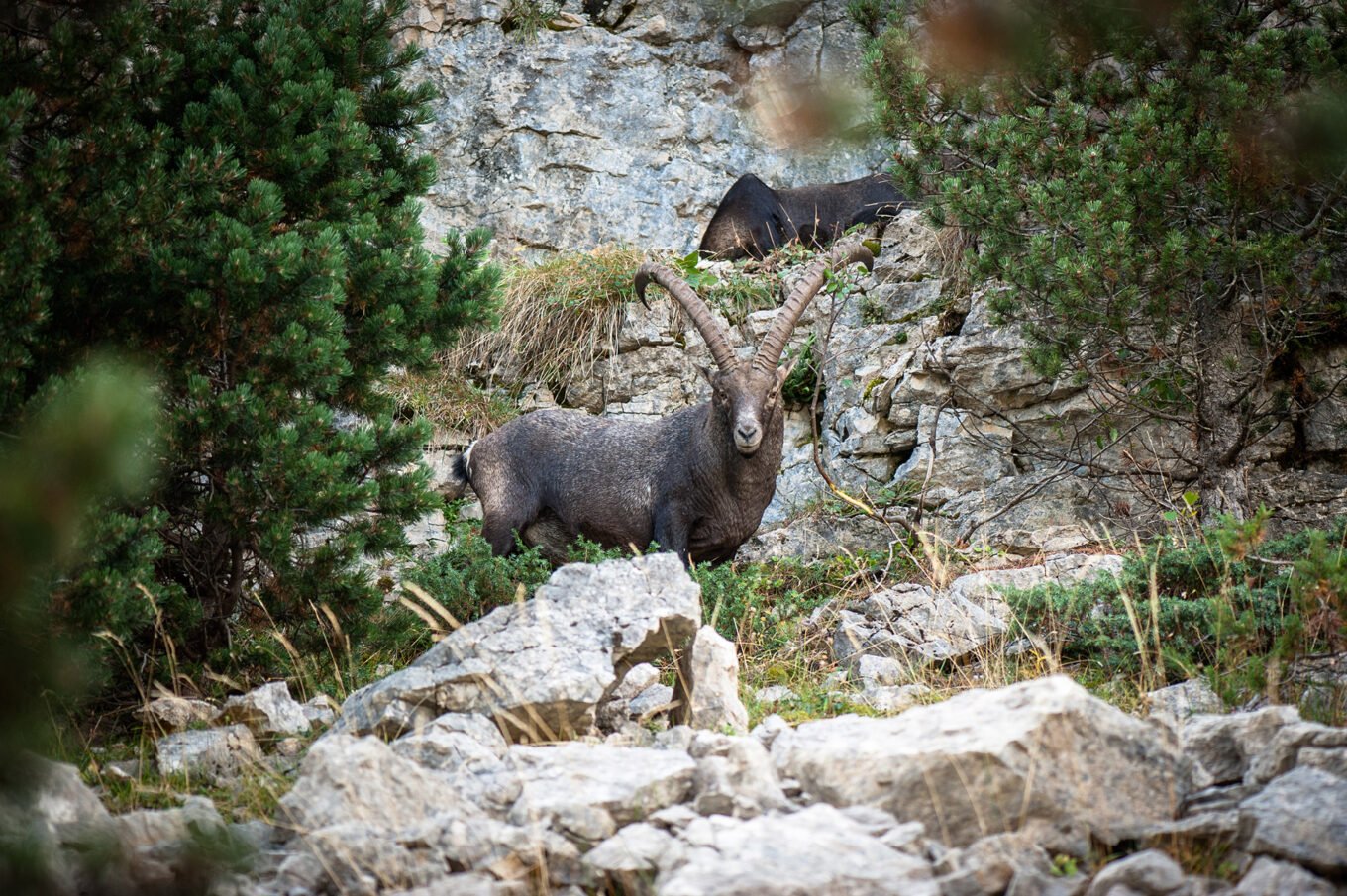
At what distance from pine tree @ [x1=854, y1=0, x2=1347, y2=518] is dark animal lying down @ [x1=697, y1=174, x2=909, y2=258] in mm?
4092

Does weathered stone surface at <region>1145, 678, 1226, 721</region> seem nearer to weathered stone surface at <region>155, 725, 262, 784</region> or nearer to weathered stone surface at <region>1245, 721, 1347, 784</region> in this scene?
weathered stone surface at <region>1245, 721, 1347, 784</region>

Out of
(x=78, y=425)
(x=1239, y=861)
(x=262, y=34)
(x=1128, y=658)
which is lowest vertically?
(x=1128, y=658)

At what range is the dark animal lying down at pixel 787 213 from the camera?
11.8 m

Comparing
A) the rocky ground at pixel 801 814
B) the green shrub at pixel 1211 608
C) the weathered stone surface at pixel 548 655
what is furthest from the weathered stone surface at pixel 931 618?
the rocky ground at pixel 801 814

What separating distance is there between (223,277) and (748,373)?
374 centimetres

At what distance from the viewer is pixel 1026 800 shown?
3.15 meters

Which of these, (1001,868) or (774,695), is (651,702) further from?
(1001,868)

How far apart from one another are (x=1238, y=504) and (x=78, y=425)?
6.72 m

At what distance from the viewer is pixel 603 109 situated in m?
13.0

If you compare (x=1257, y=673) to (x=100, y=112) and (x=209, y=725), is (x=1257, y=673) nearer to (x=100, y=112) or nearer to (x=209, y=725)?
(x=209, y=725)

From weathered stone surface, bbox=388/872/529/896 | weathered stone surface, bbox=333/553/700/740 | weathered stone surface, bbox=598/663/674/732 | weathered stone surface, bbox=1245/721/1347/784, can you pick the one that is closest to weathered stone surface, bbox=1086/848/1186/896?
weathered stone surface, bbox=1245/721/1347/784

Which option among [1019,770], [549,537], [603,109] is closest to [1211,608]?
[1019,770]

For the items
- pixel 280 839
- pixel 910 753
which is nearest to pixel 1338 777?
pixel 910 753

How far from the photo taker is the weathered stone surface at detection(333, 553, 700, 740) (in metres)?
4.35
